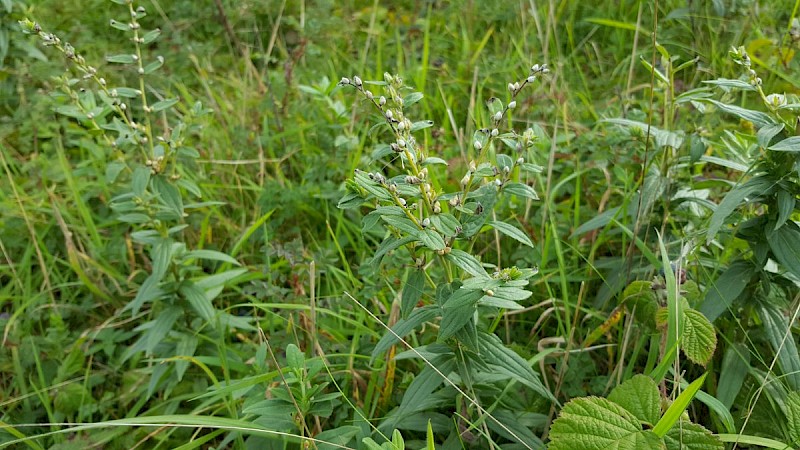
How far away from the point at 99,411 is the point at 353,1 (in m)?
2.84

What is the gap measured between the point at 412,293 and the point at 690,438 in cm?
70

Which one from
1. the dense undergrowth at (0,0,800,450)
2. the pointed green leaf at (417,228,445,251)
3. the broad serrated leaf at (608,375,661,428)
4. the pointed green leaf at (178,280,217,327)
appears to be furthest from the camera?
the pointed green leaf at (178,280,217,327)

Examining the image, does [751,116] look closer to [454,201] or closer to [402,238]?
[454,201]

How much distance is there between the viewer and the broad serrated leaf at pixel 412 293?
1.57m

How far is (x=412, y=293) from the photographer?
1.58 m

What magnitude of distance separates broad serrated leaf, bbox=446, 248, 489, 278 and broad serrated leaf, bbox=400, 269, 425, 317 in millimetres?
89

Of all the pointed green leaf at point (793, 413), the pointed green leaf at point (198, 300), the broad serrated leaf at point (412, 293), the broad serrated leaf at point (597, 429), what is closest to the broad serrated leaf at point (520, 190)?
the broad serrated leaf at point (412, 293)

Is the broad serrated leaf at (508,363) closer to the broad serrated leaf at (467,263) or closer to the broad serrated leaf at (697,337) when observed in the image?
the broad serrated leaf at (467,263)

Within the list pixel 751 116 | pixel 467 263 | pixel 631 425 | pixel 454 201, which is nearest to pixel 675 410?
pixel 631 425

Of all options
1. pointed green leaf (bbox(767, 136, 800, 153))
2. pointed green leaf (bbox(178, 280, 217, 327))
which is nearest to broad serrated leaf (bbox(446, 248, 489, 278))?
pointed green leaf (bbox(767, 136, 800, 153))

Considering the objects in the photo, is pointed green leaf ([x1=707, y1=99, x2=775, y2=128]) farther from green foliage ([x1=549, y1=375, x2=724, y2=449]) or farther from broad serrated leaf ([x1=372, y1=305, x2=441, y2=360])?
broad serrated leaf ([x1=372, y1=305, x2=441, y2=360])

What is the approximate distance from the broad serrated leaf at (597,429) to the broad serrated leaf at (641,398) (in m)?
0.03

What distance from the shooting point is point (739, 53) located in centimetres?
180

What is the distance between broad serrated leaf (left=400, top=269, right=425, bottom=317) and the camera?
157 centimetres
